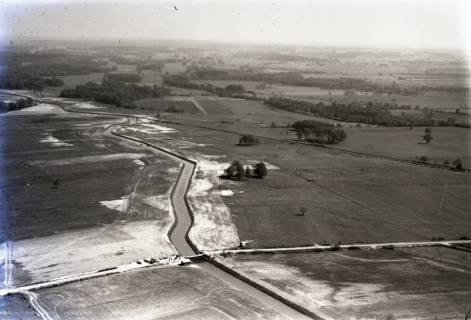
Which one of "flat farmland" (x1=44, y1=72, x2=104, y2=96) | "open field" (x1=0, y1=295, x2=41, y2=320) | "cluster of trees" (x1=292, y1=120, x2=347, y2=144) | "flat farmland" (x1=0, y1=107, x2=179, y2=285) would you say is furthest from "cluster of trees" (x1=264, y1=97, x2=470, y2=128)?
"open field" (x1=0, y1=295, x2=41, y2=320)

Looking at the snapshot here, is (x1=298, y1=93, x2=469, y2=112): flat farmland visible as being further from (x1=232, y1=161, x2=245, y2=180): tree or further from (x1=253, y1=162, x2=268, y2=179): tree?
(x1=232, y1=161, x2=245, y2=180): tree

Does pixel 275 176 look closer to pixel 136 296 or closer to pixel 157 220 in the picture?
pixel 157 220

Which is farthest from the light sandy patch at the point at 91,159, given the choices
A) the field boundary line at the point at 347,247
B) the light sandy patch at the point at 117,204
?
the field boundary line at the point at 347,247

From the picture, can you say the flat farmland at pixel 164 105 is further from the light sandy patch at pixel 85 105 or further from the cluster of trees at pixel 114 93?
the light sandy patch at pixel 85 105

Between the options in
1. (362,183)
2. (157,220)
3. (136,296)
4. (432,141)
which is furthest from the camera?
(432,141)

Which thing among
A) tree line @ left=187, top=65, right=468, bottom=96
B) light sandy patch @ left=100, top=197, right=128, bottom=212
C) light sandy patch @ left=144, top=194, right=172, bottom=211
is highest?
tree line @ left=187, top=65, right=468, bottom=96

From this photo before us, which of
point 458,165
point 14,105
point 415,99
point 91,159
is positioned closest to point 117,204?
point 91,159

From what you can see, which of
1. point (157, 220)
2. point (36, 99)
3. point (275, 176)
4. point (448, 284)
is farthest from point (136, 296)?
point (36, 99)
